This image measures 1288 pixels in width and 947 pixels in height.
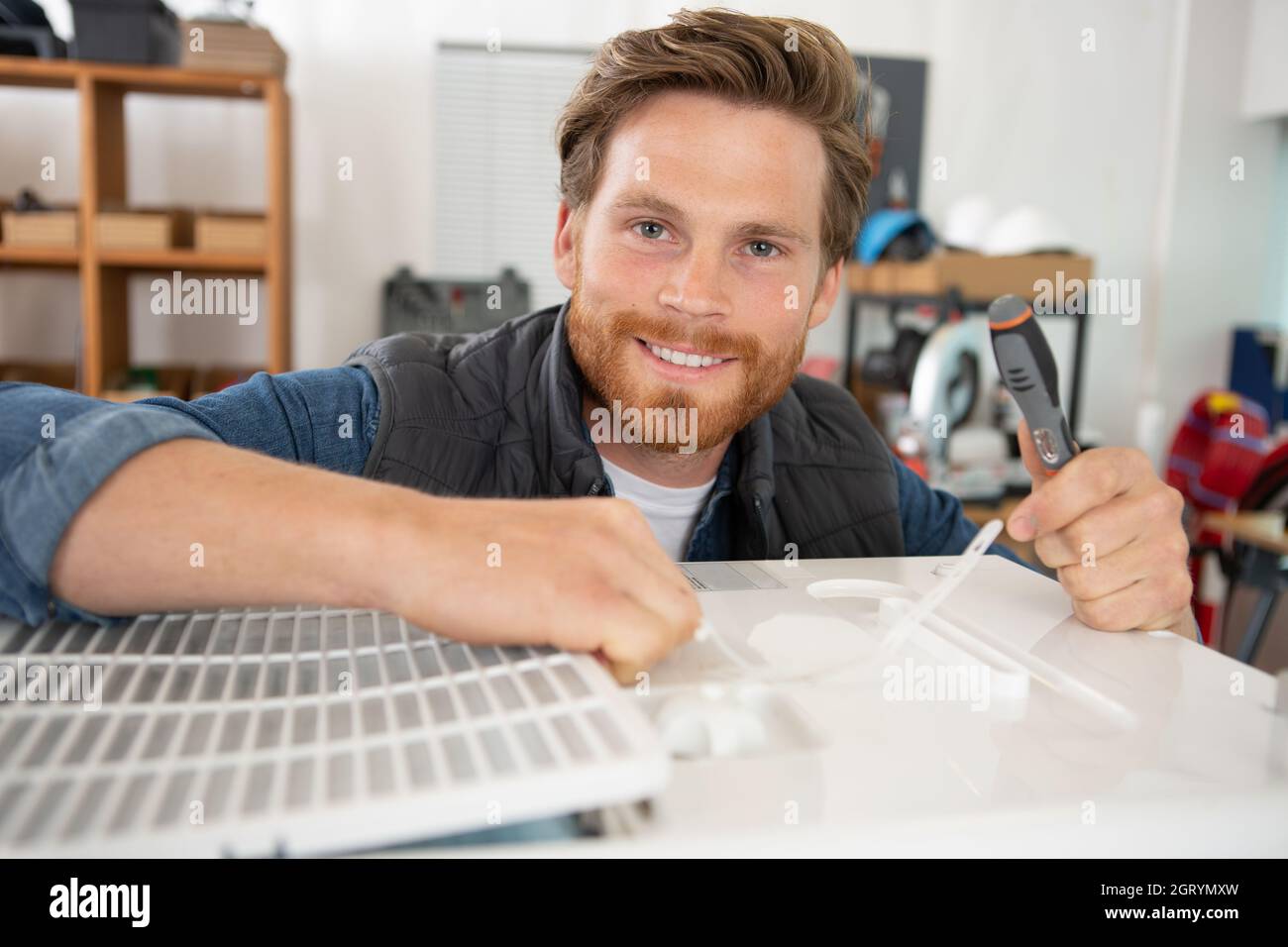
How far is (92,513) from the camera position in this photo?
1.70 feet

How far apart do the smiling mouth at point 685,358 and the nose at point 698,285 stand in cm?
5

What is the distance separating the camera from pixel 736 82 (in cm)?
107

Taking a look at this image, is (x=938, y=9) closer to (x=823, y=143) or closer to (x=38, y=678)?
(x=823, y=143)

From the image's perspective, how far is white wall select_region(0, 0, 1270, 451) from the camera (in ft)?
9.50

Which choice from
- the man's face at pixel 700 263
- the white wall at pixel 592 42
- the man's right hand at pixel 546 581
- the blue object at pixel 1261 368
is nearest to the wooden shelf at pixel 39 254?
the white wall at pixel 592 42

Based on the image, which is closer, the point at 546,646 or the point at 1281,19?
the point at 546,646

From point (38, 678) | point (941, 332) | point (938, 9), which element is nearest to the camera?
point (38, 678)

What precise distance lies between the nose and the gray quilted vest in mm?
147

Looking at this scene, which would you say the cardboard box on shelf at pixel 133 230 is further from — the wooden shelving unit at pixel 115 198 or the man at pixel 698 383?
the man at pixel 698 383

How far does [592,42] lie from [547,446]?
2.43 meters

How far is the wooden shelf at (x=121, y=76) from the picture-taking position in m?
2.53

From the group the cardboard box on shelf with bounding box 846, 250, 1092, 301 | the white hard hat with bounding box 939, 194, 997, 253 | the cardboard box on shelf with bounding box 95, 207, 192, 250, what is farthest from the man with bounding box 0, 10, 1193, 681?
the white hard hat with bounding box 939, 194, 997, 253
